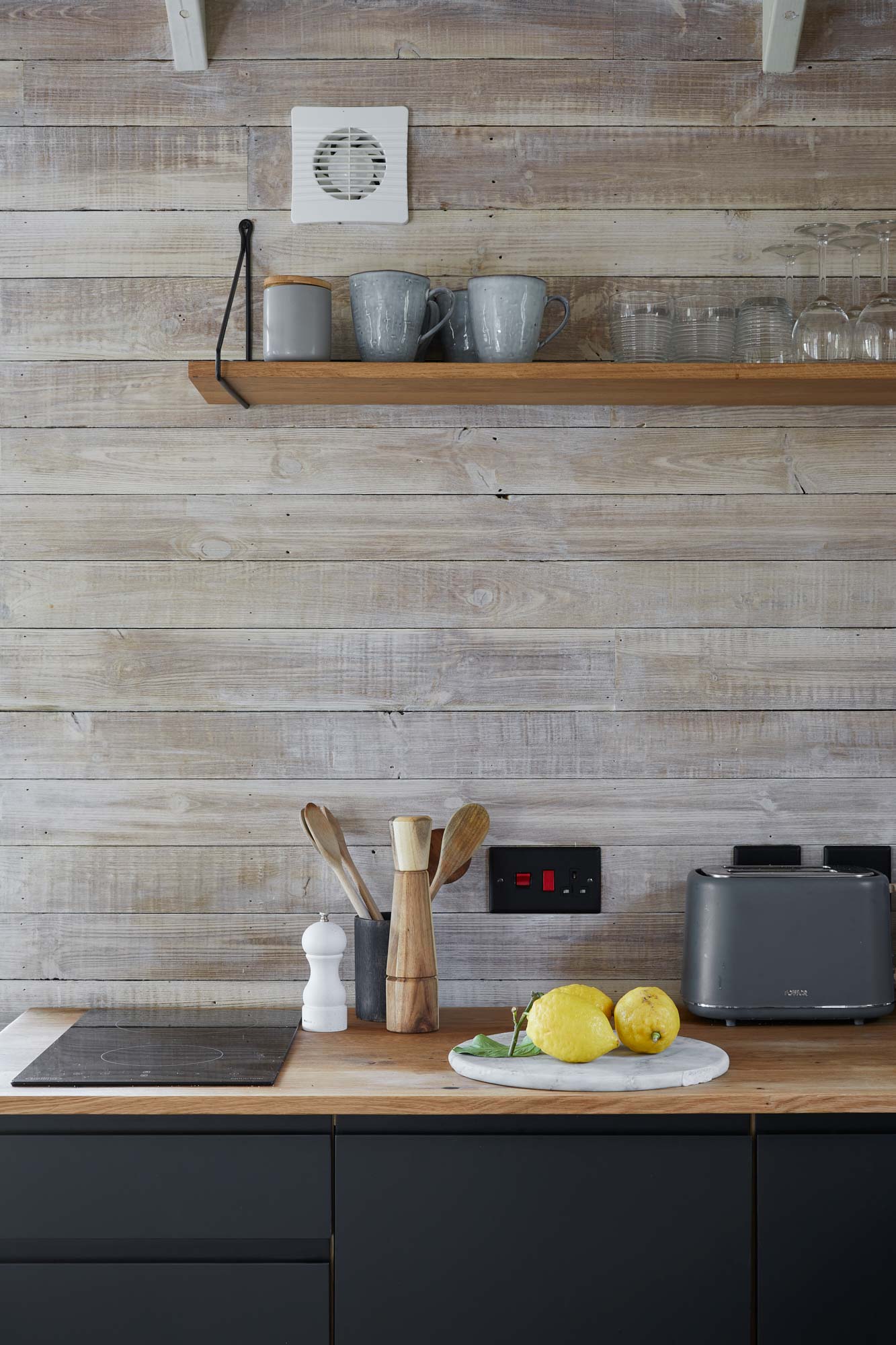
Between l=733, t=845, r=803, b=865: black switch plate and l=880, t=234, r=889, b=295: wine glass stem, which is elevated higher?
l=880, t=234, r=889, b=295: wine glass stem

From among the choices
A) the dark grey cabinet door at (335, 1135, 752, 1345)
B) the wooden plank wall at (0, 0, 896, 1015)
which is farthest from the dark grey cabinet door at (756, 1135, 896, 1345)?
the wooden plank wall at (0, 0, 896, 1015)

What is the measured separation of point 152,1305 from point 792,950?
948 millimetres

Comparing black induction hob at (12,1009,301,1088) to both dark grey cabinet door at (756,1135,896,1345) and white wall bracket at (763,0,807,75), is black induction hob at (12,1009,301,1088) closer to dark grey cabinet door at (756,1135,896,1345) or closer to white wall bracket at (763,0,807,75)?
dark grey cabinet door at (756,1135,896,1345)

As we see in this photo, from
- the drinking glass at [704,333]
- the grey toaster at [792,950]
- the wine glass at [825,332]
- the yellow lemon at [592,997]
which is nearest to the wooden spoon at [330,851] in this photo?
the yellow lemon at [592,997]

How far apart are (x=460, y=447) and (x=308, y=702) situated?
0.47 m

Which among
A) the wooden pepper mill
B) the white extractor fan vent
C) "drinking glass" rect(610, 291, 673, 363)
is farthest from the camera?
the white extractor fan vent

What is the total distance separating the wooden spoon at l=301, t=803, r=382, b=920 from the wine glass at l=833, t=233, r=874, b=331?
107 cm

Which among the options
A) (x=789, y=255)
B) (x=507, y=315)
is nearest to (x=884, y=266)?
(x=789, y=255)

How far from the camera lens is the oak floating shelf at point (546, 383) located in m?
1.72

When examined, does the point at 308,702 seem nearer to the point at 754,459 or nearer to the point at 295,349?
the point at 295,349

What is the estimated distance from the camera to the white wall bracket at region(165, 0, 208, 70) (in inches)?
72.6

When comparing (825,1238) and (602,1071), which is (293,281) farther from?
(825,1238)

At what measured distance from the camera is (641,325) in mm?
1810

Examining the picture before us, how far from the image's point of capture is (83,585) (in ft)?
6.33
